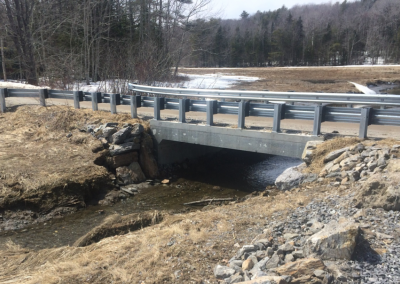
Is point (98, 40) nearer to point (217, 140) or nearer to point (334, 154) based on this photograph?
point (217, 140)

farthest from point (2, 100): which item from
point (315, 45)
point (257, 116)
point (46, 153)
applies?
point (315, 45)

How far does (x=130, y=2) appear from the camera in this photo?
3212cm

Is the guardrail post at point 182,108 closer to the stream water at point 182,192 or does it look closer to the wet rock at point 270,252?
the stream water at point 182,192

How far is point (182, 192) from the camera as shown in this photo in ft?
33.6

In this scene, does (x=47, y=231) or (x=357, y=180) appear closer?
(x=357, y=180)

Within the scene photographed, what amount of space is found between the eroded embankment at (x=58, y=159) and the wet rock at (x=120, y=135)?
0.05 m

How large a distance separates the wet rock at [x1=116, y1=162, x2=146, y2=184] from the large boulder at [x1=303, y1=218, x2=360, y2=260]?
24.7ft

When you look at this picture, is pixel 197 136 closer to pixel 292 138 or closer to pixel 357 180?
pixel 292 138

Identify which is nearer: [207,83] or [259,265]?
[259,265]

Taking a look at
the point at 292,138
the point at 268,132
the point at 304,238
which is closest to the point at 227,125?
the point at 268,132

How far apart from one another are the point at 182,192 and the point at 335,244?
689cm

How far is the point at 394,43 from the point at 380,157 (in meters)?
75.7

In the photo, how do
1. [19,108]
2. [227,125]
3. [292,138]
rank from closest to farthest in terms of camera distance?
[292,138], [227,125], [19,108]

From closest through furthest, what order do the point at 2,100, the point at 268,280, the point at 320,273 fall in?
1. the point at 268,280
2. the point at 320,273
3. the point at 2,100
